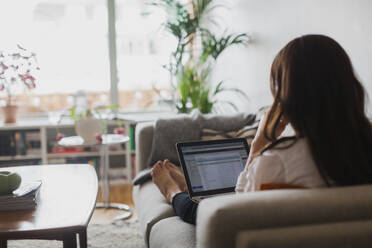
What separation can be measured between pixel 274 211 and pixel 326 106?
0.32m

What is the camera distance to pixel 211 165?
190cm

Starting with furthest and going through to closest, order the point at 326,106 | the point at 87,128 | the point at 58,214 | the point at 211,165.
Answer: the point at 87,128
the point at 211,165
the point at 58,214
the point at 326,106

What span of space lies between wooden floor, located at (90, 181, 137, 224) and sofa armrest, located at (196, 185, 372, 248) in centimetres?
238

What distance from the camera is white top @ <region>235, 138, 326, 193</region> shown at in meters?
1.19

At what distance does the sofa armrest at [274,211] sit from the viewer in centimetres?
99

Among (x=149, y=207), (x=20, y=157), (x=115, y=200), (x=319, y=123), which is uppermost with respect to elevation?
(x=319, y=123)

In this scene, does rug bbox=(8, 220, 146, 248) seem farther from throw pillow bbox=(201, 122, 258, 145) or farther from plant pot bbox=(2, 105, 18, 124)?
plant pot bbox=(2, 105, 18, 124)

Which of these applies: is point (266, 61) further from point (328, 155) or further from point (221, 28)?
point (328, 155)

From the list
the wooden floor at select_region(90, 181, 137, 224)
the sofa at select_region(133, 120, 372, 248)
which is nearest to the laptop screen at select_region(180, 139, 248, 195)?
the sofa at select_region(133, 120, 372, 248)

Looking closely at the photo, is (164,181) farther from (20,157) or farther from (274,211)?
(20,157)

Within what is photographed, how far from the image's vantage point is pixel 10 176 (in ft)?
5.63

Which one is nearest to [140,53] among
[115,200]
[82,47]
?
[82,47]

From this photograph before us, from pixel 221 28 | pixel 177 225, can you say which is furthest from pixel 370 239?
pixel 221 28

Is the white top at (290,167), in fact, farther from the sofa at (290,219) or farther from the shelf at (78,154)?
the shelf at (78,154)
